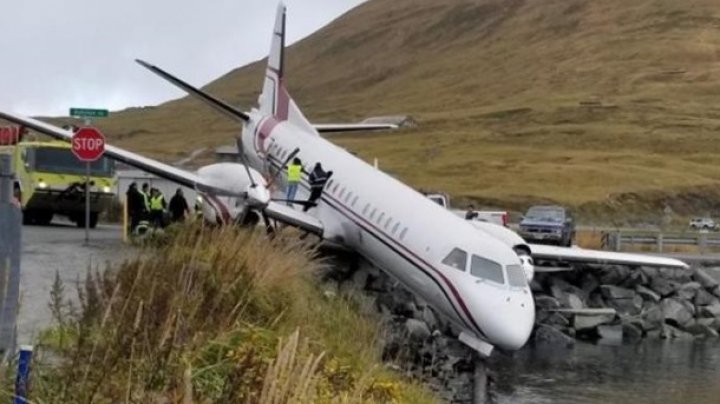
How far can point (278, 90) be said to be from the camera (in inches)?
1394

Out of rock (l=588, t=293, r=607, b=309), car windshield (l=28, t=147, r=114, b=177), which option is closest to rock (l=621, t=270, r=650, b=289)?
rock (l=588, t=293, r=607, b=309)

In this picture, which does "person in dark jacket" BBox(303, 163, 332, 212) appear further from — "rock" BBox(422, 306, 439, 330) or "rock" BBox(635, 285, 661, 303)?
"rock" BBox(635, 285, 661, 303)

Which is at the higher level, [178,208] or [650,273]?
[178,208]

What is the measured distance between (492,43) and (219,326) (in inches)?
7204

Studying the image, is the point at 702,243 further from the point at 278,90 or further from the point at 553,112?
the point at 553,112

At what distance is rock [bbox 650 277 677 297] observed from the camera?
3516 centimetres

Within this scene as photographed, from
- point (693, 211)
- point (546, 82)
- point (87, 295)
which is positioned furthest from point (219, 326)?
point (546, 82)

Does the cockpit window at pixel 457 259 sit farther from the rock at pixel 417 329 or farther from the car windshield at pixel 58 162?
the car windshield at pixel 58 162

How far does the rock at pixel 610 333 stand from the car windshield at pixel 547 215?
1182 cm

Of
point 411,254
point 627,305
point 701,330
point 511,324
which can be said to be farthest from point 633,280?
point 511,324

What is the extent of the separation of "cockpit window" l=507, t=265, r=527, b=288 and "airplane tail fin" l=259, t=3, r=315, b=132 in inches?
521

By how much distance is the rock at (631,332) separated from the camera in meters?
32.8

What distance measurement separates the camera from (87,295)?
7789mm

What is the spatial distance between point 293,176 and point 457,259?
31.4ft
